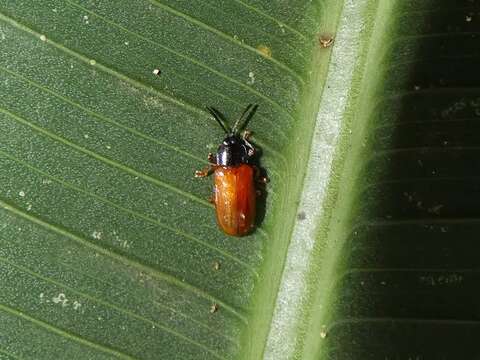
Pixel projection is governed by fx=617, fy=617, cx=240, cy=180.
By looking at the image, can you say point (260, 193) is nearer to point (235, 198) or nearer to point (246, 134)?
point (235, 198)

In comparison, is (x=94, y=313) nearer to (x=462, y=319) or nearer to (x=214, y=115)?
(x=214, y=115)

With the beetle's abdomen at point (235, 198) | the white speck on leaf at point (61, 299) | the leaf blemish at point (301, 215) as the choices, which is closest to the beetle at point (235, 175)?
the beetle's abdomen at point (235, 198)

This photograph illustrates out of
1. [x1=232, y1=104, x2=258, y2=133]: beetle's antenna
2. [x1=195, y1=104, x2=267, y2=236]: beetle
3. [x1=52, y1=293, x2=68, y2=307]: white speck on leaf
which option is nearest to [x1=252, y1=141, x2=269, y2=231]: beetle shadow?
[x1=195, y1=104, x2=267, y2=236]: beetle

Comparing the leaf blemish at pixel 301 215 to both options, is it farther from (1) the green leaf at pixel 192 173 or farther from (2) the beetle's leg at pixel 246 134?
(2) the beetle's leg at pixel 246 134

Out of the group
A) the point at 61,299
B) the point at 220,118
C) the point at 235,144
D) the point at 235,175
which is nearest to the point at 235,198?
the point at 235,175

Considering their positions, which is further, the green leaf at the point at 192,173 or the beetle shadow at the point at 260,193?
the beetle shadow at the point at 260,193
